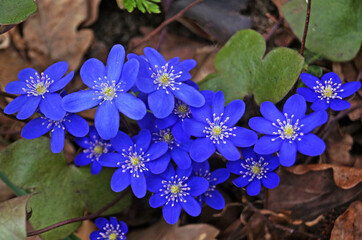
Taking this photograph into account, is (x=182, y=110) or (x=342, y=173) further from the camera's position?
(x=342, y=173)

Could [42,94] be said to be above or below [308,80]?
below

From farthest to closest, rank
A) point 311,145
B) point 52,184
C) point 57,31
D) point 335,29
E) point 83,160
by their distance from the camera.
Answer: point 57,31
point 335,29
point 52,184
point 83,160
point 311,145

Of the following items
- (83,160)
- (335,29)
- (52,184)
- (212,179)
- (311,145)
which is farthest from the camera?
(335,29)

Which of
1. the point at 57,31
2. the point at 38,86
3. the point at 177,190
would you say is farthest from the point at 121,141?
the point at 57,31

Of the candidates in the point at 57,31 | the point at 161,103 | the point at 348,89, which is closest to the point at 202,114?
the point at 161,103

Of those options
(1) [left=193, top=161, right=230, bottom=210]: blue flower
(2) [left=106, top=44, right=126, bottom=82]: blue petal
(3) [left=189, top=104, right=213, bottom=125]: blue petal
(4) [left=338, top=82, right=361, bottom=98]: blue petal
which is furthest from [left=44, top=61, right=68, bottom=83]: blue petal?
(4) [left=338, top=82, right=361, bottom=98]: blue petal

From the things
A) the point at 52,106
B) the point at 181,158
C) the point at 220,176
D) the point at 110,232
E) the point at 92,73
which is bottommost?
the point at 110,232

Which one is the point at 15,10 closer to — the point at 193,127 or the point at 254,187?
the point at 193,127
